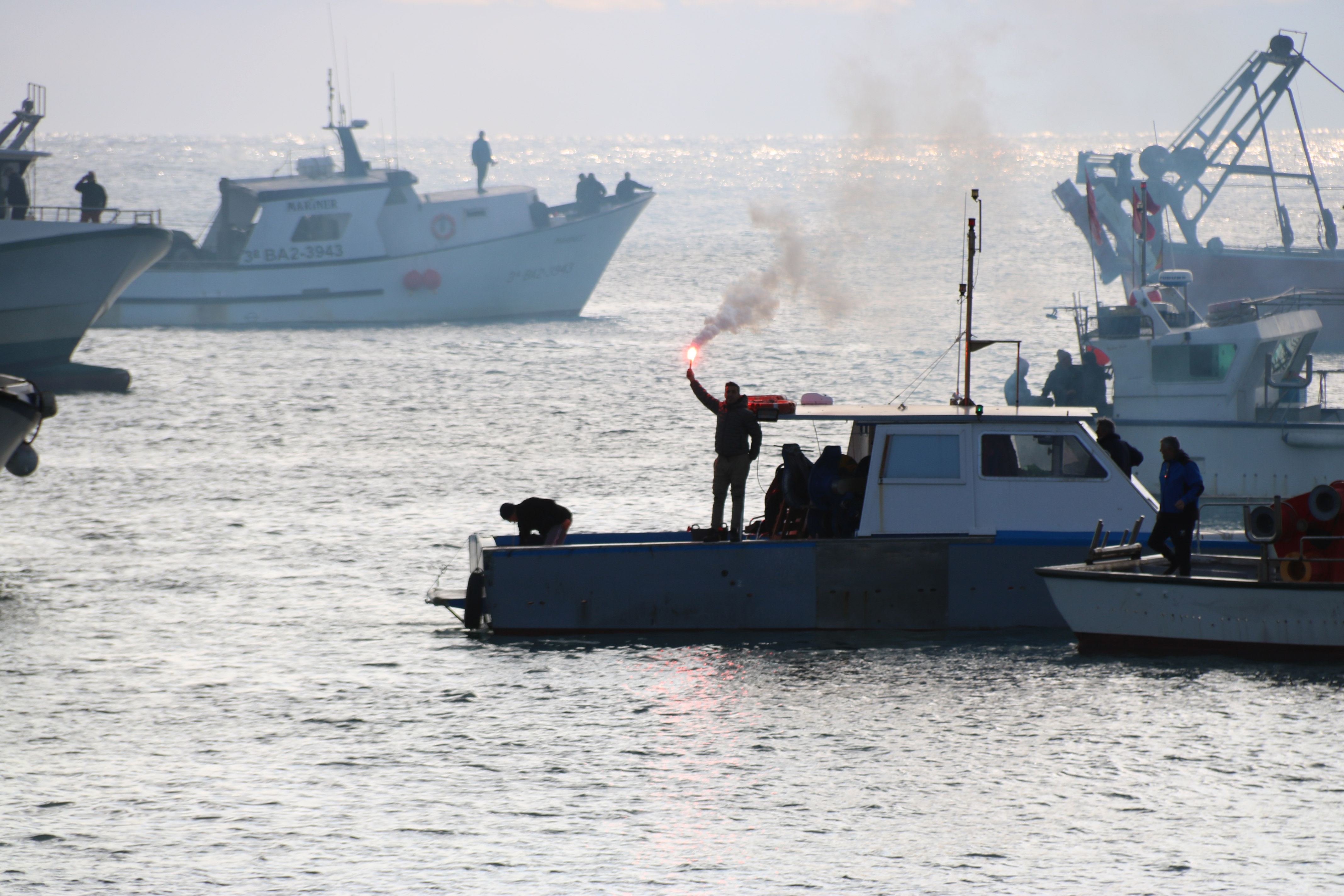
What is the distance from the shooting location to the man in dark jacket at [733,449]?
1505 centimetres

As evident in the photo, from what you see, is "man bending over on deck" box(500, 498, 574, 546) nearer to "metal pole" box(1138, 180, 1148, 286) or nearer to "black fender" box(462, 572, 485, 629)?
"black fender" box(462, 572, 485, 629)

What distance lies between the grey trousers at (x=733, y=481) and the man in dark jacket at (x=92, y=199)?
32446 mm

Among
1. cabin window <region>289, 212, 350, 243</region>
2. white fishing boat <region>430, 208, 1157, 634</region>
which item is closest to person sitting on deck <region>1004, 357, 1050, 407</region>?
white fishing boat <region>430, 208, 1157, 634</region>

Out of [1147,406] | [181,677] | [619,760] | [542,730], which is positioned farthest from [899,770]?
[1147,406]

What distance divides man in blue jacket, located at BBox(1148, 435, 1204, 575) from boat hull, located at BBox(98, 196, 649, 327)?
173 ft

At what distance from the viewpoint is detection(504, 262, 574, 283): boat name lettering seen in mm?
66625

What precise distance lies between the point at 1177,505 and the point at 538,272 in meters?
55.2

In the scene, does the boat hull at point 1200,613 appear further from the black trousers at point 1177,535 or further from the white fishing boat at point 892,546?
the white fishing boat at point 892,546

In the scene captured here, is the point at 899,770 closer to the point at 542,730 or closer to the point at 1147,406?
the point at 542,730

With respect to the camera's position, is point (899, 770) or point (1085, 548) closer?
point (899, 770)

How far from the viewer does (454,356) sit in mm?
53281

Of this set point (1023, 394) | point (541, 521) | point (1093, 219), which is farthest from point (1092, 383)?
point (541, 521)

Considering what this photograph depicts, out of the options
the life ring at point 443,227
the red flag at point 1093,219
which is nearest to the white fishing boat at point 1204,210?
the red flag at point 1093,219

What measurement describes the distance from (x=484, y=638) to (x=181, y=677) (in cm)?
320
